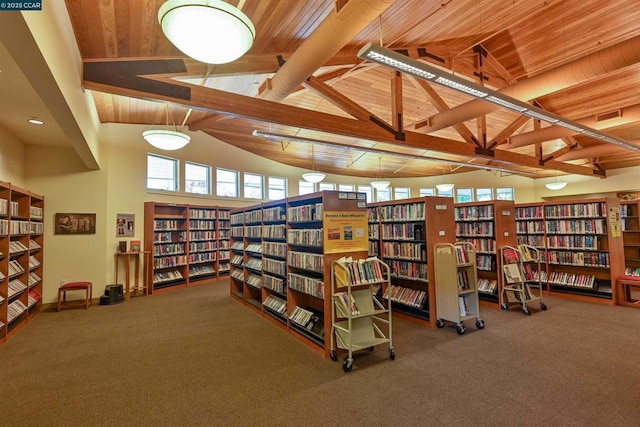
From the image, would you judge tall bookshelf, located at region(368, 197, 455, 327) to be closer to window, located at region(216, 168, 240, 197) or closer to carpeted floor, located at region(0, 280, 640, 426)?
carpeted floor, located at region(0, 280, 640, 426)

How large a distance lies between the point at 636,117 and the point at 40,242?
1169cm

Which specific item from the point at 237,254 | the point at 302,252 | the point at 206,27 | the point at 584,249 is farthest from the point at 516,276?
the point at 206,27

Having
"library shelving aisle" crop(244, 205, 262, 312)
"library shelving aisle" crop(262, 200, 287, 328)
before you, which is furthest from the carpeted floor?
"library shelving aisle" crop(244, 205, 262, 312)

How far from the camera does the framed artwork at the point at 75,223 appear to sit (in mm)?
5930

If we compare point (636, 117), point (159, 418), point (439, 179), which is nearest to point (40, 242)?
point (159, 418)

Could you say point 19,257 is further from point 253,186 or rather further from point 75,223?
point 253,186

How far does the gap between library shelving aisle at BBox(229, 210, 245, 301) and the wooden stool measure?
2678 mm

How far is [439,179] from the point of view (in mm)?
12734

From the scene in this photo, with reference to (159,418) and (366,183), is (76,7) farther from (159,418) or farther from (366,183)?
(366,183)

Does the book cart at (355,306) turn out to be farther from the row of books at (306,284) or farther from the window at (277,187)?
the window at (277,187)

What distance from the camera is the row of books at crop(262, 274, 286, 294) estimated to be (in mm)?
4634

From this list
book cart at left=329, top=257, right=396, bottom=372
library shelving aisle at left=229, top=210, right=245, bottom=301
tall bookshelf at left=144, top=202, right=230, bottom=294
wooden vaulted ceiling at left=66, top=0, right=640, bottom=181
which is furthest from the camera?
tall bookshelf at left=144, top=202, right=230, bottom=294

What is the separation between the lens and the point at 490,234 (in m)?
5.72

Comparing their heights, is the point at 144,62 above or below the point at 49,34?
above
